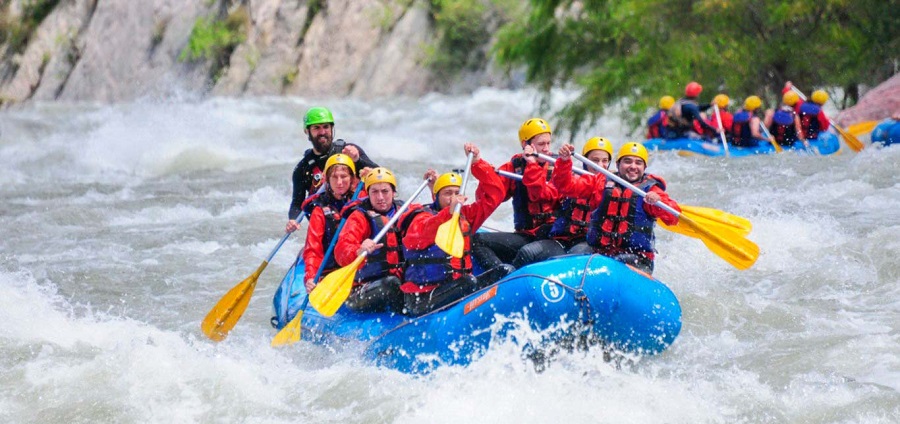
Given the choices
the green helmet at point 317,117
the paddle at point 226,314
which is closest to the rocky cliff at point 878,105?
the green helmet at point 317,117

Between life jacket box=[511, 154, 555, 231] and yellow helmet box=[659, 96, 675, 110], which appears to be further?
yellow helmet box=[659, 96, 675, 110]

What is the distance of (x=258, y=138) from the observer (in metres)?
16.5

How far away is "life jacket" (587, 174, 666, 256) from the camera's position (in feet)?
18.7

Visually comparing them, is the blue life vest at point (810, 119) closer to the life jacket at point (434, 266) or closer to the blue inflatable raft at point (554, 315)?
the blue inflatable raft at point (554, 315)

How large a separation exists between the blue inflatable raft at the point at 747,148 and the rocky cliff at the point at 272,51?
10230 millimetres

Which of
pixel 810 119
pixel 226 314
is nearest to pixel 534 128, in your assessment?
pixel 226 314

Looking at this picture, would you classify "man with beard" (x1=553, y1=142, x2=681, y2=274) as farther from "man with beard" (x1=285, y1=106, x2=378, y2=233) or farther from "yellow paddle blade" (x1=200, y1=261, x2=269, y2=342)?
"yellow paddle blade" (x1=200, y1=261, x2=269, y2=342)

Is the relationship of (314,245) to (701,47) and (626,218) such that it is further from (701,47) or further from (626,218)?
(701,47)

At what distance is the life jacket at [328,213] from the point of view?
6.05 metres

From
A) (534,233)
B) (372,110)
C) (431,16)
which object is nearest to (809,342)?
(534,233)

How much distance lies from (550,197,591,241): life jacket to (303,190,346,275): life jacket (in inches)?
48.7

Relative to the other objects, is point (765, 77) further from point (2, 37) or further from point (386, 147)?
point (2, 37)

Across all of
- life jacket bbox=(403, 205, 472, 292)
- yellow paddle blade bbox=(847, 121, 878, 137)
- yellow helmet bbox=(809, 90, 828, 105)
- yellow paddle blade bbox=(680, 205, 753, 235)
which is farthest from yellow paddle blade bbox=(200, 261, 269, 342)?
yellow paddle blade bbox=(847, 121, 878, 137)

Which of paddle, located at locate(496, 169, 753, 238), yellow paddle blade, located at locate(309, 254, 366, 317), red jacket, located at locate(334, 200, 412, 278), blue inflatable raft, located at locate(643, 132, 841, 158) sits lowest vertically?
yellow paddle blade, located at locate(309, 254, 366, 317)
